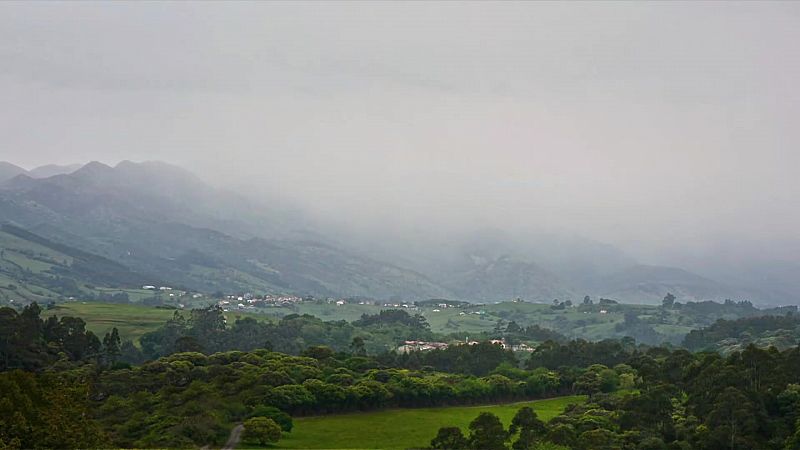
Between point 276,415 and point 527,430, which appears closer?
point 527,430

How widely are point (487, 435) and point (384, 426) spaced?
65.1ft

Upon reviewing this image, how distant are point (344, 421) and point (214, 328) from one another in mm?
89917

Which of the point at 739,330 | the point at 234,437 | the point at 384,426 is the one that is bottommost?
the point at 384,426

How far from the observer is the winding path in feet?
182

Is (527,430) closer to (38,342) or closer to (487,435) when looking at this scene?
(487,435)

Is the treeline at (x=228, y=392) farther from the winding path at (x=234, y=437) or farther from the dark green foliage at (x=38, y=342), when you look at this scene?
the dark green foliage at (x=38, y=342)

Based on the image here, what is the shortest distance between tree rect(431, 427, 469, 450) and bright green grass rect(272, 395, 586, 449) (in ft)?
26.3

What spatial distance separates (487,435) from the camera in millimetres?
50281

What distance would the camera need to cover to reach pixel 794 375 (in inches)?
2325

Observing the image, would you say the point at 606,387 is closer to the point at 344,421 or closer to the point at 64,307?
the point at 344,421

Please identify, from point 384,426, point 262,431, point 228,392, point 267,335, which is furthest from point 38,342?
point 267,335

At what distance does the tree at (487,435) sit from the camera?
49.6 m

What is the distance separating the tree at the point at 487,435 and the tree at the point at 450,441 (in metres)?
0.66

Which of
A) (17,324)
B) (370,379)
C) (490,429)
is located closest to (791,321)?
(370,379)
